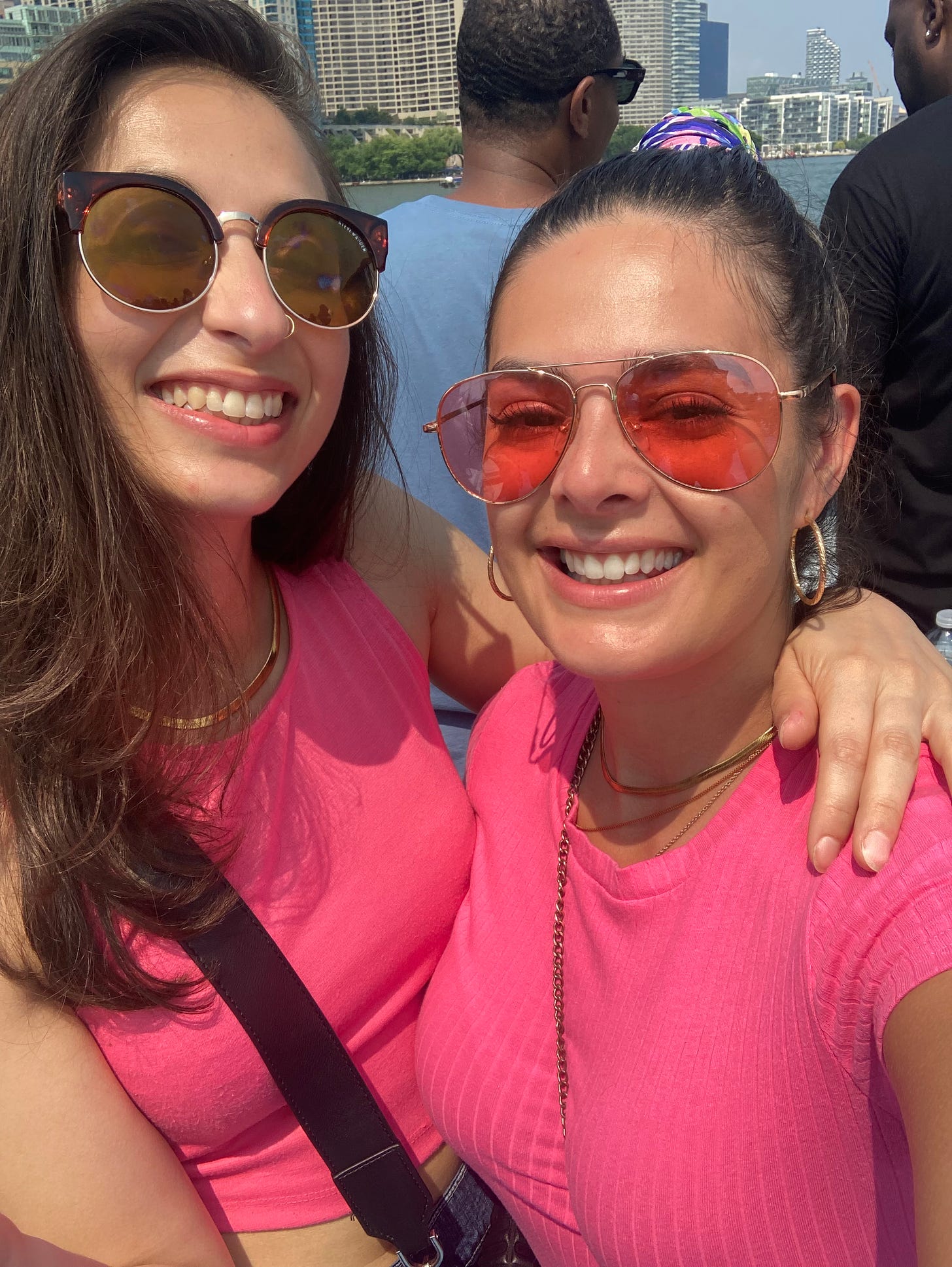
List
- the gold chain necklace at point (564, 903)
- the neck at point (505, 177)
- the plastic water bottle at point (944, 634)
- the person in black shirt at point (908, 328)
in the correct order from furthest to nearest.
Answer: the neck at point (505, 177)
the plastic water bottle at point (944, 634)
the person in black shirt at point (908, 328)
the gold chain necklace at point (564, 903)

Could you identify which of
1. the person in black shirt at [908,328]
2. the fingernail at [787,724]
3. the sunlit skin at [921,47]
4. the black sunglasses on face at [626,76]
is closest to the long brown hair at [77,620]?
the fingernail at [787,724]

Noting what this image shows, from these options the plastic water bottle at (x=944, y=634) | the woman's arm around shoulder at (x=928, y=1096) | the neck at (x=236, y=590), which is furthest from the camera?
the plastic water bottle at (x=944, y=634)

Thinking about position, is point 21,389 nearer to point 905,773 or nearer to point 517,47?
point 905,773

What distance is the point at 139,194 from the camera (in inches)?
59.6

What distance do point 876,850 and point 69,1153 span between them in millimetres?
1164

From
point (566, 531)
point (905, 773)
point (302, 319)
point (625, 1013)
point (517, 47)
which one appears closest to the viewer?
point (905, 773)

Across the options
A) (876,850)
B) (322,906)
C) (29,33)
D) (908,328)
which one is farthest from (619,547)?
(908,328)

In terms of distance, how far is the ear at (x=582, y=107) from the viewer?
3621 mm

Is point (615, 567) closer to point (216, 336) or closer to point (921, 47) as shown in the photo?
point (216, 336)

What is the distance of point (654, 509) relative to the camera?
4.93ft

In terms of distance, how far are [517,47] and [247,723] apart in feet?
9.40

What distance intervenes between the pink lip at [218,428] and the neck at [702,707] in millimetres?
686

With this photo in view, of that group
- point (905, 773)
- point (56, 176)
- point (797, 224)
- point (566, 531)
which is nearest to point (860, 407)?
point (797, 224)

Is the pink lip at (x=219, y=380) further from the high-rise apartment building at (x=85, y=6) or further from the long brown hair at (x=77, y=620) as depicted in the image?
the high-rise apartment building at (x=85, y=6)
